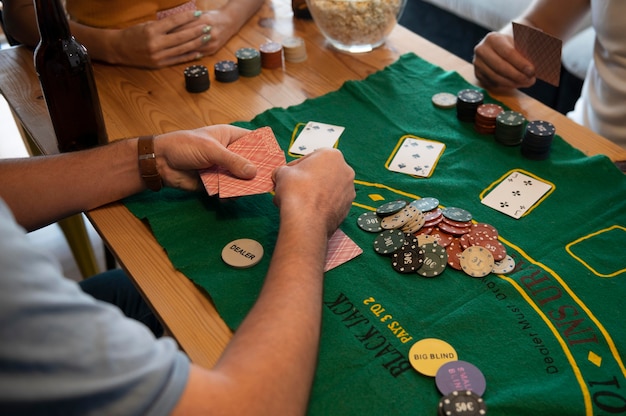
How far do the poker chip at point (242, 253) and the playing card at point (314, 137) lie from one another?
1.24ft

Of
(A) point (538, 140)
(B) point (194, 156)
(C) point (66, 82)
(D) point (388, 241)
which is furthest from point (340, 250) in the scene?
(C) point (66, 82)

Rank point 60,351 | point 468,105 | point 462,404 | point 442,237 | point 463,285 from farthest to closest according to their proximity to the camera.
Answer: point 468,105, point 442,237, point 463,285, point 462,404, point 60,351

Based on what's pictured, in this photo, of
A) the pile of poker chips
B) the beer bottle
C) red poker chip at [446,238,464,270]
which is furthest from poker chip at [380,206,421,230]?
the beer bottle

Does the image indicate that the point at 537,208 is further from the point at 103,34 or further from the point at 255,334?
the point at 103,34

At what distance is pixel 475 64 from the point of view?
6.01ft

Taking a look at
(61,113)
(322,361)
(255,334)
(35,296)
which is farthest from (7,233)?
(61,113)

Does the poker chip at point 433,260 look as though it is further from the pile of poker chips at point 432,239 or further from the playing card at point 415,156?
the playing card at point 415,156

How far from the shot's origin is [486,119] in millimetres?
1620

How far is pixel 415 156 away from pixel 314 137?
0.90 feet

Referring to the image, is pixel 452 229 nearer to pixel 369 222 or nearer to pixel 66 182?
pixel 369 222

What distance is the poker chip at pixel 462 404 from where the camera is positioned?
941 millimetres

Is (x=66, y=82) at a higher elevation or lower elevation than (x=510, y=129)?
higher

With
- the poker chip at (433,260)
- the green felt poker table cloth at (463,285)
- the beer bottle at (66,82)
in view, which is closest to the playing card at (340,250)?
the green felt poker table cloth at (463,285)

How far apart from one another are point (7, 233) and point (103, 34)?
4.62ft
